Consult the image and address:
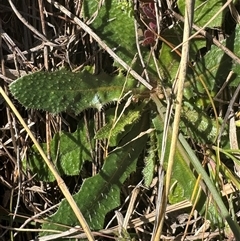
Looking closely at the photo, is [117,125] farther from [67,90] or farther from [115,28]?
[115,28]

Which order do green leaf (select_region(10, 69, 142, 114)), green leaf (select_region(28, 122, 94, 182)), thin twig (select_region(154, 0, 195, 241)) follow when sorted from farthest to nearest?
green leaf (select_region(28, 122, 94, 182)) < green leaf (select_region(10, 69, 142, 114)) < thin twig (select_region(154, 0, 195, 241))

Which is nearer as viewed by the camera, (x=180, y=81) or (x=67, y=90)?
(x=180, y=81)

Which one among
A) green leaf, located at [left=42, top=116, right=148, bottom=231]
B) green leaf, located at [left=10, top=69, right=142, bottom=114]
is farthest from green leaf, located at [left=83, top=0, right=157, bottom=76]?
green leaf, located at [left=42, top=116, right=148, bottom=231]

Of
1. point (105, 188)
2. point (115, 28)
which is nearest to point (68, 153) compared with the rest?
point (105, 188)

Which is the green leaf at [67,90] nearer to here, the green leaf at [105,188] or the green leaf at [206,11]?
the green leaf at [105,188]

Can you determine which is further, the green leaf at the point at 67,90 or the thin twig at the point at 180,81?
the green leaf at the point at 67,90

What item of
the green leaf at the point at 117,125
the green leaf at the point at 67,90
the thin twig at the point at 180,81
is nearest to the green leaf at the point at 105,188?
the green leaf at the point at 117,125

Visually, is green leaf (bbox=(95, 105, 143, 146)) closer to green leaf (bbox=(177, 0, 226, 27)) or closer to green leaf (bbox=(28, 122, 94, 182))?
green leaf (bbox=(28, 122, 94, 182))
